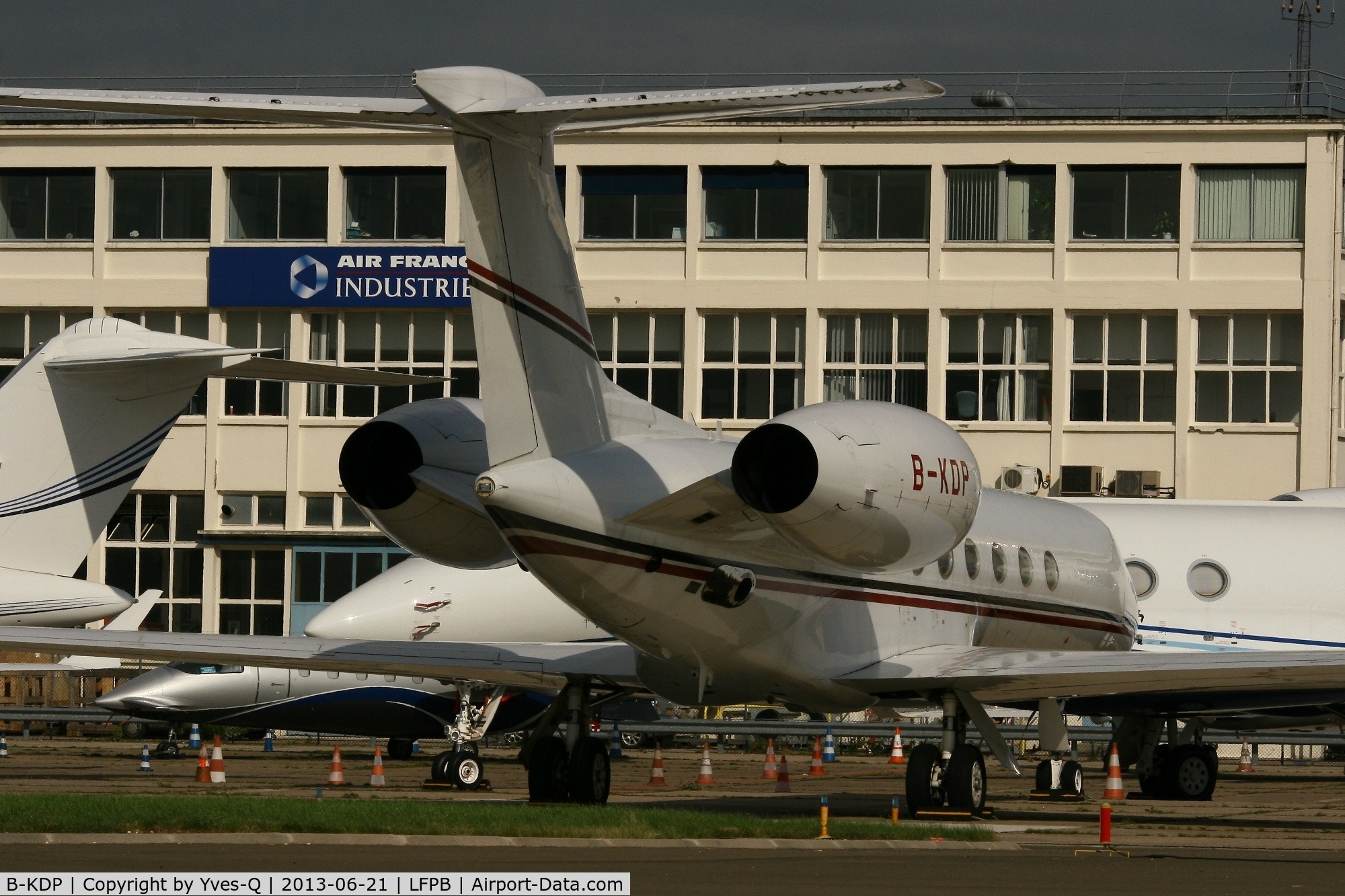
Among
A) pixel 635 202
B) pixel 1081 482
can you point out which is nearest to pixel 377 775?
pixel 1081 482

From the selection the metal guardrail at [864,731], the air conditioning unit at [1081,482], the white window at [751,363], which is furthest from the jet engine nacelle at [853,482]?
the white window at [751,363]

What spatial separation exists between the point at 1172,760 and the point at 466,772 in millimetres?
8238

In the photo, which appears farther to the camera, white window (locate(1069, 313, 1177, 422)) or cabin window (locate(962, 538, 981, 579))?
white window (locate(1069, 313, 1177, 422))

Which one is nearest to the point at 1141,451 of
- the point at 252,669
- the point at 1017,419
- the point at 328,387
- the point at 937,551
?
the point at 1017,419

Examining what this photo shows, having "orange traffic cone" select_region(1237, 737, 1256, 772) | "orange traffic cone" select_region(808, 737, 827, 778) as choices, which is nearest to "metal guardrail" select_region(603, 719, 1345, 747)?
"orange traffic cone" select_region(1237, 737, 1256, 772)

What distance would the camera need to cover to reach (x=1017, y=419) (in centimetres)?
4250

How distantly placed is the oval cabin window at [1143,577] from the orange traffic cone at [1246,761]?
6.29 metres

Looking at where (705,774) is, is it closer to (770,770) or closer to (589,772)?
(770,770)

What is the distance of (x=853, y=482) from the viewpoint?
46.5 feet

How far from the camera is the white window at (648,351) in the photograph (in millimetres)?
43469

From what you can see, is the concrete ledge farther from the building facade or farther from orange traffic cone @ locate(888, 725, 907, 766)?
the building facade

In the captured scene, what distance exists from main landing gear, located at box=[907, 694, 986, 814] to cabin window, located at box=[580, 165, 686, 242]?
27.6m

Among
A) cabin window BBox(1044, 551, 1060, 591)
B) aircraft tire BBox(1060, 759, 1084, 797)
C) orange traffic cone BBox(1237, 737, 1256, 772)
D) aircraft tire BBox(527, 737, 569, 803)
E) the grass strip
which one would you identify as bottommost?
orange traffic cone BBox(1237, 737, 1256, 772)

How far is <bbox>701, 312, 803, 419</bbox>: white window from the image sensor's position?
43.2 meters
